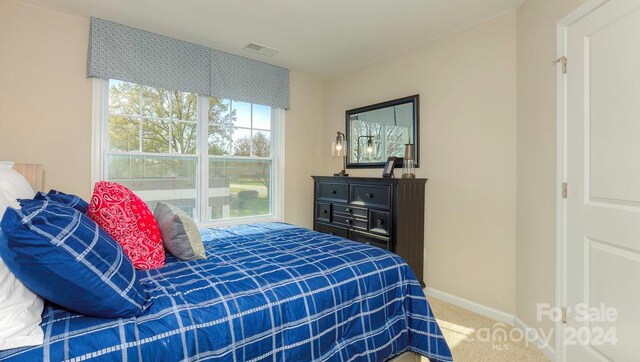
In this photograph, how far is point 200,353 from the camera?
3.58 ft

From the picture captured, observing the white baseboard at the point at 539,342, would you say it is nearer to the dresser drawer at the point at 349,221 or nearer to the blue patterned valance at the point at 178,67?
the dresser drawer at the point at 349,221

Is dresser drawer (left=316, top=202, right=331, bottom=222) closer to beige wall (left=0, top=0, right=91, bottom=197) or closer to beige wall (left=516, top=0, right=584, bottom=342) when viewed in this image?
beige wall (left=516, top=0, right=584, bottom=342)

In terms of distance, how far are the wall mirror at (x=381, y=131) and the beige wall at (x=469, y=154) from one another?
0.12 metres

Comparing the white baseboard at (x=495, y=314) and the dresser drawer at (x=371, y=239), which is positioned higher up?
the dresser drawer at (x=371, y=239)

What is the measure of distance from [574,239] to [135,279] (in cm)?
233

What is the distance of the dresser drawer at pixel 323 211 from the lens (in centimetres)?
363

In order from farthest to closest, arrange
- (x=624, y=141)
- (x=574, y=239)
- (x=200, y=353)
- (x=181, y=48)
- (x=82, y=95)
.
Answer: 1. (x=181, y=48)
2. (x=82, y=95)
3. (x=574, y=239)
4. (x=624, y=141)
5. (x=200, y=353)

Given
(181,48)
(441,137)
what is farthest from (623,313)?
(181,48)

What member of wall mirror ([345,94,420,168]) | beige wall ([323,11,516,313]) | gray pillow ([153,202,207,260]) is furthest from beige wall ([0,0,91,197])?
beige wall ([323,11,516,313])

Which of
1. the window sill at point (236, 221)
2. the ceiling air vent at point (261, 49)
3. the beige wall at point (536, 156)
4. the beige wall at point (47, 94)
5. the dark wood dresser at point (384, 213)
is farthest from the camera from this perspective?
the window sill at point (236, 221)

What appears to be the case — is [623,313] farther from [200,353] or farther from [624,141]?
[200,353]

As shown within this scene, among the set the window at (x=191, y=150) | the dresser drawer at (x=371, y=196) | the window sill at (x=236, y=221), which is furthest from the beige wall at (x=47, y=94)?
the dresser drawer at (x=371, y=196)

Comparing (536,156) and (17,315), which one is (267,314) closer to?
(17,315)

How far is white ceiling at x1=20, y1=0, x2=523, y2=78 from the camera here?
2.46m
